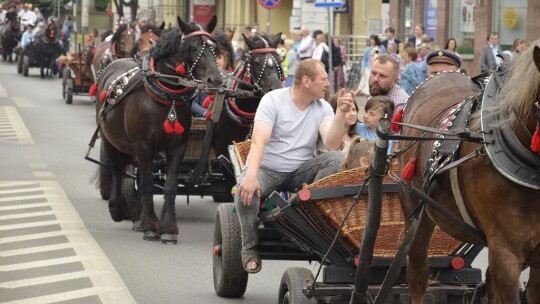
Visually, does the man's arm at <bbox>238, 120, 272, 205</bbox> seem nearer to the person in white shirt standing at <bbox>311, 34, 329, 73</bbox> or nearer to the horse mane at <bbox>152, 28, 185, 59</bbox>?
the horse mane at <bbox>152, 28, 185, 59</bbox>

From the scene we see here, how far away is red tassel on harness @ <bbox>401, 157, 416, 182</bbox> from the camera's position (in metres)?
7.39

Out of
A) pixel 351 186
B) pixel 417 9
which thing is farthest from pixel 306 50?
pixel 351 186

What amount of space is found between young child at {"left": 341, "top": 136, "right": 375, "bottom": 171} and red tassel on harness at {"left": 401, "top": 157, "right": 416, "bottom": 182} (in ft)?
2.60

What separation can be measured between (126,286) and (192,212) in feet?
16.2

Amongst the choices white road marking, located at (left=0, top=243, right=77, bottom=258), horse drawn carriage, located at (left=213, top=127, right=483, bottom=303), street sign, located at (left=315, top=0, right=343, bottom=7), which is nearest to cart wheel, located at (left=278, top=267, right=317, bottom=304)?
horse drawn carriage, located at (left=213, top=127, right=483, bottom=303)

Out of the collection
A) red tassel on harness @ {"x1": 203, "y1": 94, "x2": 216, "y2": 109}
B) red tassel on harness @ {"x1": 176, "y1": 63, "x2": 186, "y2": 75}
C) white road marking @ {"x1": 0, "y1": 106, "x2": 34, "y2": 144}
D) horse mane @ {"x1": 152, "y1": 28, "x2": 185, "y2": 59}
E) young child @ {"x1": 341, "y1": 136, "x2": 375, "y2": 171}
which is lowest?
white road marking @ {"x1": 0, "y1": 106, "x2": 34, "y2": 144}

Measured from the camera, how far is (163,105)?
1273cm

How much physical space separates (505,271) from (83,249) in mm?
6478

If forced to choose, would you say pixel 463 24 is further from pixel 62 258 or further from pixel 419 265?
pixel 419 265

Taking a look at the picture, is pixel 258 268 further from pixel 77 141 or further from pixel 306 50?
pixel 306 50

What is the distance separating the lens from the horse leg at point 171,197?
12500mm

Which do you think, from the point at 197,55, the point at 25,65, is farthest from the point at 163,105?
the point at 25,65

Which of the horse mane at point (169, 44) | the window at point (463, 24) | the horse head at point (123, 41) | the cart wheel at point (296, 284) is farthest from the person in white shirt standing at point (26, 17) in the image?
the cart wheel at point (296, 284)

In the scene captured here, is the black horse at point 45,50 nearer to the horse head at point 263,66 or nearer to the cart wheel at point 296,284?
the horse head at point 263,66
